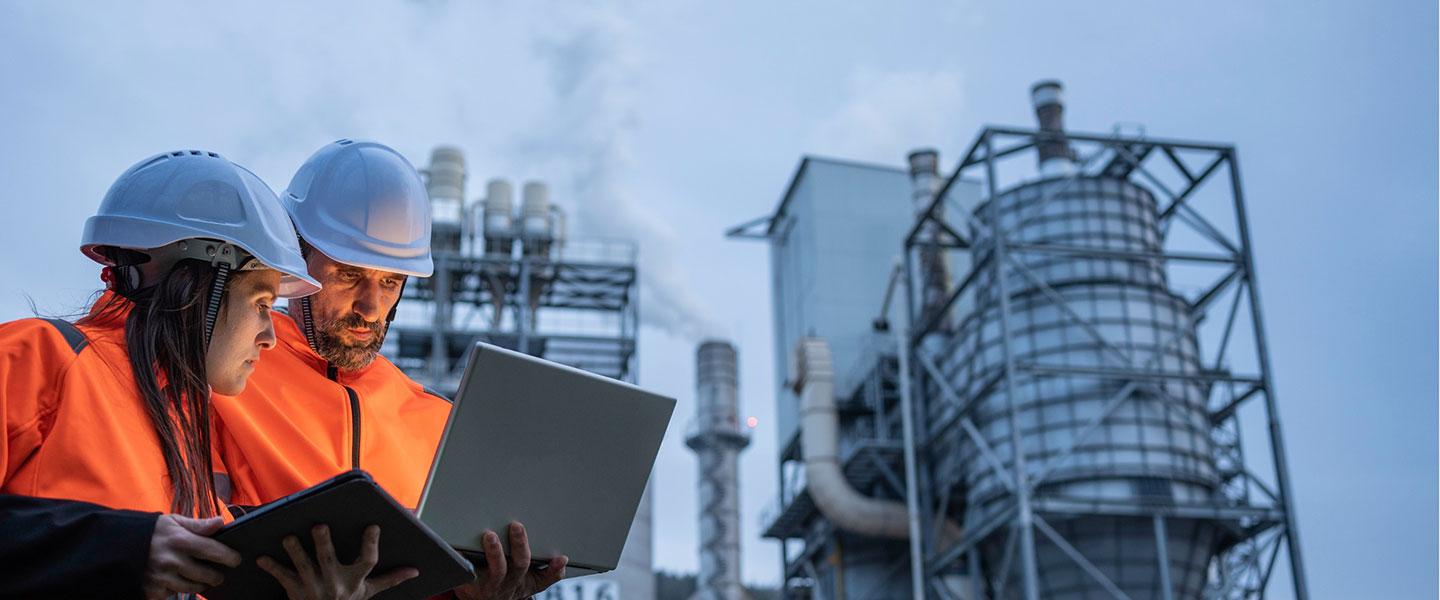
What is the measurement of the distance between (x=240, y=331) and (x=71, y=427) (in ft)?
1.44

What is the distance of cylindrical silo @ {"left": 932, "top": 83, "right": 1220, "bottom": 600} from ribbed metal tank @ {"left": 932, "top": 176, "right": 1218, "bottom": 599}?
0.08ft

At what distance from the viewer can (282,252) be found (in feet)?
9.65

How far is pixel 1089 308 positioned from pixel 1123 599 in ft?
17.0

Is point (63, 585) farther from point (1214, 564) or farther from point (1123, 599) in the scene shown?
point (1214, 564)

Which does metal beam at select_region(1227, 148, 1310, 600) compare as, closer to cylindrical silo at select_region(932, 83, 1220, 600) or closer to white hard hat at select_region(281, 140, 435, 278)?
cylindrical silo at select_region(932, 83, 1220, 600)

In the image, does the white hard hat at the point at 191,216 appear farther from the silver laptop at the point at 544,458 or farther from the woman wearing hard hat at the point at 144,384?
the silver laptop at the point at 544,458

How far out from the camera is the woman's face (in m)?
2.85

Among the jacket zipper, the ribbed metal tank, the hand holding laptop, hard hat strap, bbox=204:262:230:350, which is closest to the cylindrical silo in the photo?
the ribbed metal tank

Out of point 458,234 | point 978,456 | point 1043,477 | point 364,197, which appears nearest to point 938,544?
point 978,456

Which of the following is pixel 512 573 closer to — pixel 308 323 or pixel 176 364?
pixel 176 364

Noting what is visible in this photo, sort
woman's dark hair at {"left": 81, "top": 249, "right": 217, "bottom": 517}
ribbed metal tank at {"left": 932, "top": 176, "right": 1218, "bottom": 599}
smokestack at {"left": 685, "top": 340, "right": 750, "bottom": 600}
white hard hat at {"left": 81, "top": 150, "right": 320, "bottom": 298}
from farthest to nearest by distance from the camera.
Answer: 1. smokestack at {"left": 685, "top": 340, "right": 750, "bottom": 600}
2. ribbed metal tank at {"left": 932, "top": 176, "right": 1218, "bottom": 599}
3. white hard hat at {"left": 81, "top": 150, "right": 320, "bottom": 298}
4. woman's dark hair at {"left": 81, "top": 249, "right": 217, "bottom": 517}

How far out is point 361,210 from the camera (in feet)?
12.1

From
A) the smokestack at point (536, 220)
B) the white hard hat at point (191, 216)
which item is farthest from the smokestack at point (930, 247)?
the white hard hat at point (191, 216)

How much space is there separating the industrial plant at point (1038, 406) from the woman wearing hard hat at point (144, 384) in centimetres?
1975
